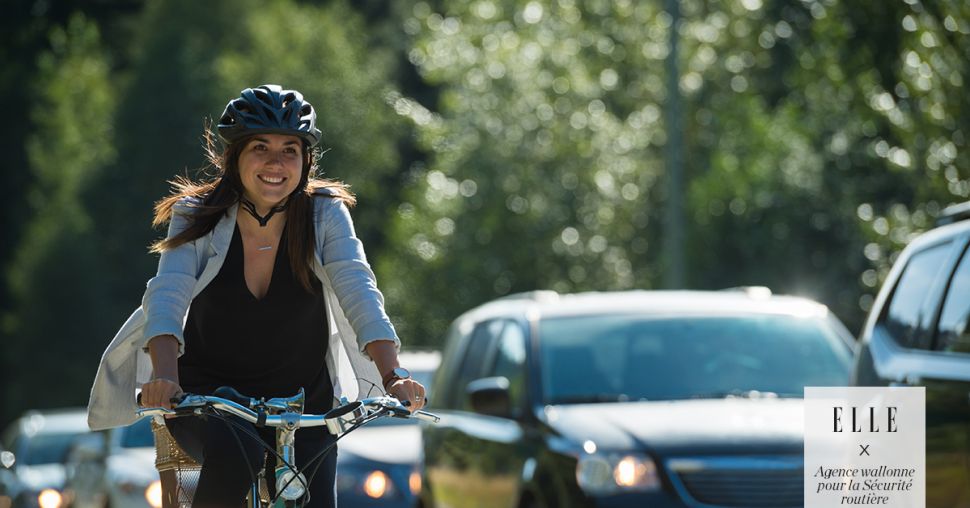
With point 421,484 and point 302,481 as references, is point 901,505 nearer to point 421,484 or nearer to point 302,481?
point 302,481

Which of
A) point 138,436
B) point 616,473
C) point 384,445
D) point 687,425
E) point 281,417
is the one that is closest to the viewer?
point 281,417

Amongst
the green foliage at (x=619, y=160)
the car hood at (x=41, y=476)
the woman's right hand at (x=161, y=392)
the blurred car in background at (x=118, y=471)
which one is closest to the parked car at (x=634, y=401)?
the blurred car in background at (x=118, y=471)

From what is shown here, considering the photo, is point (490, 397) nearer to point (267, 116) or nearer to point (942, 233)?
point (942, 233)

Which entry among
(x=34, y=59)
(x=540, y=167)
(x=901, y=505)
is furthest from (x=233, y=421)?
(x=34, y=59)

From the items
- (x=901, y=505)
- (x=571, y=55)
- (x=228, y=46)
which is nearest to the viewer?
(x=901, y=505)

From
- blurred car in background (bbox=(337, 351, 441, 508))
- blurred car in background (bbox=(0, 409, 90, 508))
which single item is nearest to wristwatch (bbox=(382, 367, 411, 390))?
blurred car in background (bbox=(337, 351, 441, 508))

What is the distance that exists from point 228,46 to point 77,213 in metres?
9.33

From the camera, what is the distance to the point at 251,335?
5.62 m

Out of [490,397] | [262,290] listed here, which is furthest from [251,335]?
[490,397]

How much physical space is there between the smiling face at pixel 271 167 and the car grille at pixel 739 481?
338cm

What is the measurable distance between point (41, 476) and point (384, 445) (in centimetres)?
850

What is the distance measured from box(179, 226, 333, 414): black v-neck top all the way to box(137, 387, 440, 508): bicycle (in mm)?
375

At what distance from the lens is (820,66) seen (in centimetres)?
1922

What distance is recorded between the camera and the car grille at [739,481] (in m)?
8.45
